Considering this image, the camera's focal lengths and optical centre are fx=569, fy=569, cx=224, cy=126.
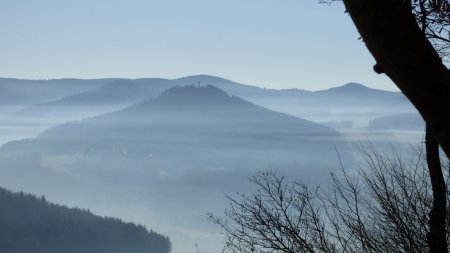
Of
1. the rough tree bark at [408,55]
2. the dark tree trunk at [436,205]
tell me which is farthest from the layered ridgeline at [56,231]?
the rough tree bark at [408,55]

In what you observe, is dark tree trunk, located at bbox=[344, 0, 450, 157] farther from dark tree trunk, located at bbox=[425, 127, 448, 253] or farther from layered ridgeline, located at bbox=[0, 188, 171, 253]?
layered ridgeline, located at bbox=[0, 188, 171, 253]

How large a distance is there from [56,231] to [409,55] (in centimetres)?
15121

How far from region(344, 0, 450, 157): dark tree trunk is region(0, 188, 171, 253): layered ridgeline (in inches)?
5689

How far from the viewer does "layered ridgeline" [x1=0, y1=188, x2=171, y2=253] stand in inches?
5546

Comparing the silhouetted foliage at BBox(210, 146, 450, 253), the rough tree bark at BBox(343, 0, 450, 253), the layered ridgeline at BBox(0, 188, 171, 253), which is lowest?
the layered ridgeline at BBox(0, 188, 171, 253)

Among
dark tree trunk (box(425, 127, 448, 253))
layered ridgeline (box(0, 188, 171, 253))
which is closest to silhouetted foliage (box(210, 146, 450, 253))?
dark tree trunk (box(425, 127, 448, 253))

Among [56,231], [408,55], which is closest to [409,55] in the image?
[408,55]

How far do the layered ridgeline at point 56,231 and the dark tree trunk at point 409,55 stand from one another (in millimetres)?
144494

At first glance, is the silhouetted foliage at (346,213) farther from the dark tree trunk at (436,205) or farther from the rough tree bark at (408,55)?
the rough tree bark at (408,55)

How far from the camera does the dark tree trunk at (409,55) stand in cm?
187

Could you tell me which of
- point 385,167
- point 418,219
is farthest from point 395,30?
point 385,167

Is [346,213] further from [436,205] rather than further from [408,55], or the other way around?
[408,55]

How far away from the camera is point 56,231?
144 metres

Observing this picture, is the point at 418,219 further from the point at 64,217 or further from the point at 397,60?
the point at 64,217
